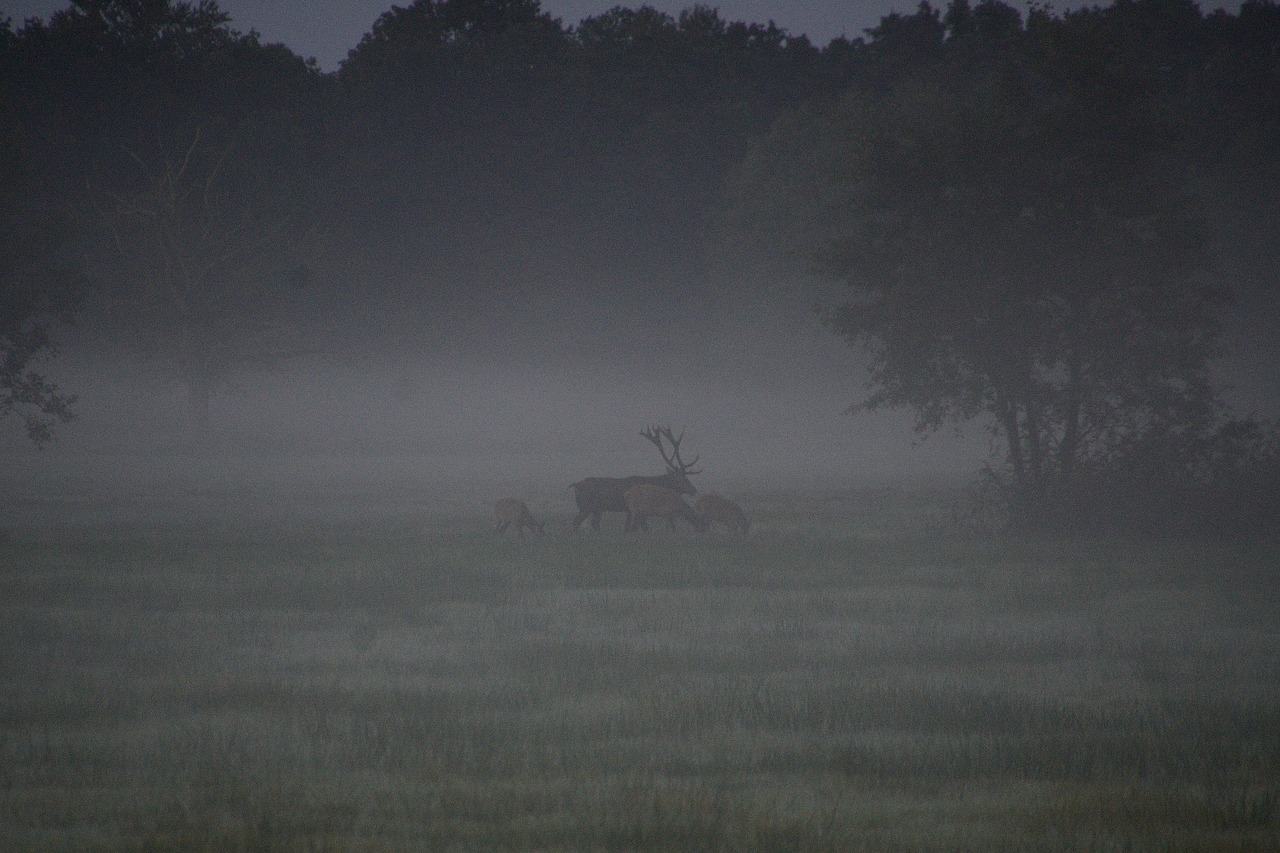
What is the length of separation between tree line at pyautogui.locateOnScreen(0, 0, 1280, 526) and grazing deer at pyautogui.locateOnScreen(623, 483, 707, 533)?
168 inches

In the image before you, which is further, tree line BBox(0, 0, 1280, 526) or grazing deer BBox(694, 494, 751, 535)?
tree line BBox(0, 0, 1280, 526)

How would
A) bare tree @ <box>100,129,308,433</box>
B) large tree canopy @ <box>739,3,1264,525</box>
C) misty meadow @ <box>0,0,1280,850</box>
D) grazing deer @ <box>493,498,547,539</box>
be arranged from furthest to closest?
1. bare tree @ <box>100,129,308,433</box>
2. large tree canopy @ <box>739,3,1264,525</box>
3. grazing deer @ <box>493,498,547,539</box>
4. misty meadow @ <box>0,0,1280,850</box>

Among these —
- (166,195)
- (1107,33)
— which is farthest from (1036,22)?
(166,195)

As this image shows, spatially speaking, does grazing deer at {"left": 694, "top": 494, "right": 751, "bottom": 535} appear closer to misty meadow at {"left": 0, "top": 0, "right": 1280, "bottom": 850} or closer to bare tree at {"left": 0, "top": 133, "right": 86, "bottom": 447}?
misty meadow at {"left": 0, "top": 0, "right": 1280, "bottom": 850}

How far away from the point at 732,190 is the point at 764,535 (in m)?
44.0

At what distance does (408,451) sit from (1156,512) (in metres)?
45.2

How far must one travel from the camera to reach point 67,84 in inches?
3081

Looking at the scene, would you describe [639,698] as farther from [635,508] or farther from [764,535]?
[764,535]

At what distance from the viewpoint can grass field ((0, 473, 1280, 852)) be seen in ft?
24.6

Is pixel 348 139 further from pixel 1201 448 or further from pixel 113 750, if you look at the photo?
pixel 113 750

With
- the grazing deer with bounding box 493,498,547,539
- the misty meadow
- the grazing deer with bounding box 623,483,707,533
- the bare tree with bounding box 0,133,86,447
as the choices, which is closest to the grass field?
the misty meadow

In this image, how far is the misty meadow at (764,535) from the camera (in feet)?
27.2

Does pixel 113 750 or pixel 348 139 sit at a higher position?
pixel 348 139

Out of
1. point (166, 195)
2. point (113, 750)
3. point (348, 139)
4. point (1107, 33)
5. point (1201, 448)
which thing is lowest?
point (113, 750)
